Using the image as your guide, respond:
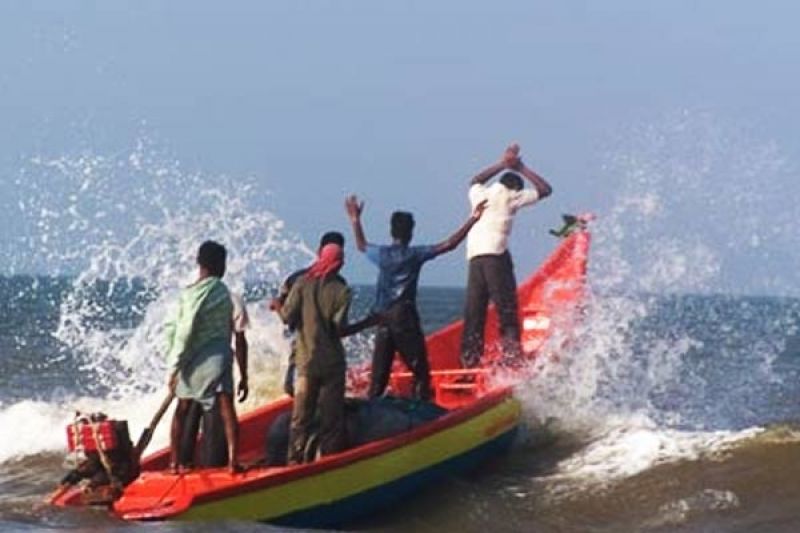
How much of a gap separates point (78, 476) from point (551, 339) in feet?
19.0

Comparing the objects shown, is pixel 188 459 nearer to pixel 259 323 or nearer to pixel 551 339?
pixel 551 339

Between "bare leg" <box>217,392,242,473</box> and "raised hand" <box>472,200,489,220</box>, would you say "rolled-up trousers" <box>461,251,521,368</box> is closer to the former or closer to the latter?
"raised hand" <box>472,200,489,220</box>

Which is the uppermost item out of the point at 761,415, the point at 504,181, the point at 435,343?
the point at 504,181

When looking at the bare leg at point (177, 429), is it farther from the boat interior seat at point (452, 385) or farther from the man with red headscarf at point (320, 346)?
the boat interior seat at point (452, 385)

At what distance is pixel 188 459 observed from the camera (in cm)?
1162

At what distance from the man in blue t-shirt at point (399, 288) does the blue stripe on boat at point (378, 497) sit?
835mm

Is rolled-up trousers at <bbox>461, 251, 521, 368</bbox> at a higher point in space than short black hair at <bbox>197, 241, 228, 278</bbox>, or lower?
lower

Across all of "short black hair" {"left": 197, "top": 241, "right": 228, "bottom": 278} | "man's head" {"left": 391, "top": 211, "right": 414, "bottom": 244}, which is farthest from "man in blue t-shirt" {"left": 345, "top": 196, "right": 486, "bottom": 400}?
"short black hair" {"left": 197, "top": 241, "right": 228, "bottom": 278}

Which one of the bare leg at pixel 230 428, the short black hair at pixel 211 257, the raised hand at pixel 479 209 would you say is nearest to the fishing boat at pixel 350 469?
the bare leg at pixel 230 428

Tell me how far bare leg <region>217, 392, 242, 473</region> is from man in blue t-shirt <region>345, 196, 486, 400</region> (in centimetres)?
194

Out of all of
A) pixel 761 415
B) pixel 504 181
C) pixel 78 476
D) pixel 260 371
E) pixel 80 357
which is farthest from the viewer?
pixel 80 357

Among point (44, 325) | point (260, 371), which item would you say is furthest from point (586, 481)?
point (44, 325)

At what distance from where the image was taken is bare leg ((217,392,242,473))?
11.2 meters

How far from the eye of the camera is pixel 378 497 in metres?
11.8
